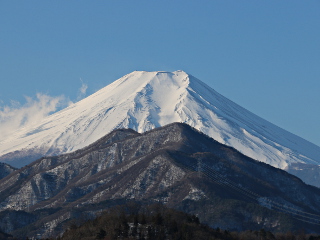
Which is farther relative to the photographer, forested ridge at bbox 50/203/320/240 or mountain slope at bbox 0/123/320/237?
mountain slope at bbox 0/123/320/237

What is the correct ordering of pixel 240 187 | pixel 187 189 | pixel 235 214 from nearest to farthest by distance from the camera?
pixel 235 214 < pixel 187 189 < pixel 240 187

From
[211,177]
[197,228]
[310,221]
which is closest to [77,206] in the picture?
[211,177]

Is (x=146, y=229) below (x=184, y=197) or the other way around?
below

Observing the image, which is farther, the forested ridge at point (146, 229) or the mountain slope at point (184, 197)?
the mountain slope at point (184, 197)

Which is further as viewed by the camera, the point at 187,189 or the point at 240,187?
the point at 240,187

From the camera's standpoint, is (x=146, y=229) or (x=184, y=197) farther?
(x=184, y=197)

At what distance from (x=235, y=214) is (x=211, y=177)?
2120 cm

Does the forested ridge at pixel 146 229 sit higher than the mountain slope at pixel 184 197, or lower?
lower

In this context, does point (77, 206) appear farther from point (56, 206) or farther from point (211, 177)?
point (211, 177)

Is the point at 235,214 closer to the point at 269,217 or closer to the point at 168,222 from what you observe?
the point at 269,217

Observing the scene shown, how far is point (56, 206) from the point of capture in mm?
186500

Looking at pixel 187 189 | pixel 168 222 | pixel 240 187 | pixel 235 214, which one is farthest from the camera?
pixel 240 187

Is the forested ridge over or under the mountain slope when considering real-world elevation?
under

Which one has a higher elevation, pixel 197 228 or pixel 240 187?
pixel 240 187
